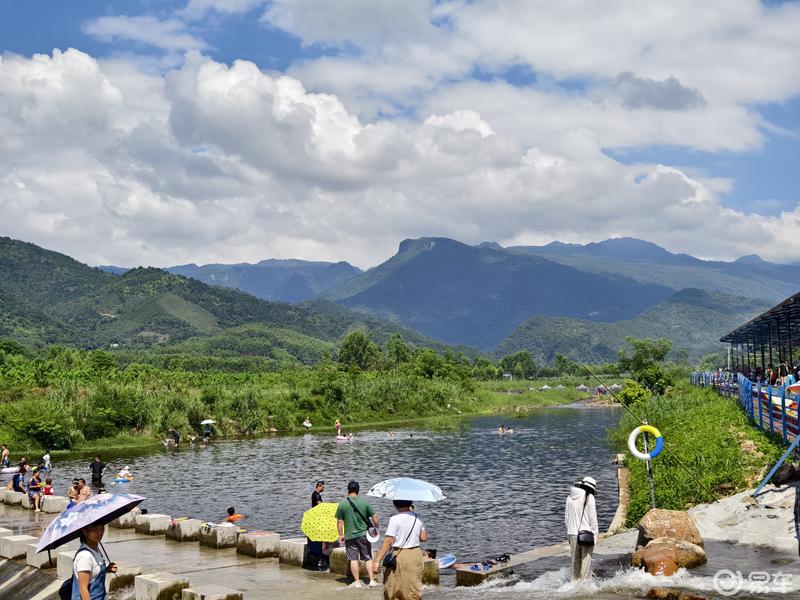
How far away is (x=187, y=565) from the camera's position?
64.6 ft

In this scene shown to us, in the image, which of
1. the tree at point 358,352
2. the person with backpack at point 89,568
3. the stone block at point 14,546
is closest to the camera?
the person with backpack at point 89,568

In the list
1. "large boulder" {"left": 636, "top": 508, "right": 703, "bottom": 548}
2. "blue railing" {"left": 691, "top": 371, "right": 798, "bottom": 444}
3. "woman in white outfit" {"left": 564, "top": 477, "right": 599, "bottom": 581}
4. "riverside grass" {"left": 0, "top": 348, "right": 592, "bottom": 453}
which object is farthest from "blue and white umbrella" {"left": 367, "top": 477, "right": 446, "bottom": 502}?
"riverside grass" {"left": 0, "top": 348, "right": 592, "bottom": 453}

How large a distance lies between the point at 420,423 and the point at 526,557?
226 feet

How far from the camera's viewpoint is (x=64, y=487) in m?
42.3

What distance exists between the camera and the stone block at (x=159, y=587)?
15.8m

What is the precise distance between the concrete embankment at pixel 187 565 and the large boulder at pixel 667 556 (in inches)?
197

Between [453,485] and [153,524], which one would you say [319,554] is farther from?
[453,485]

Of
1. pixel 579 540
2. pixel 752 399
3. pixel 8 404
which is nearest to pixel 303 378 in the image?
pixel 8 404

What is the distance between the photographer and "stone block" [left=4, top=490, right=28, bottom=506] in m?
32.0

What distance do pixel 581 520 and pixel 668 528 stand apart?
3.83 meters

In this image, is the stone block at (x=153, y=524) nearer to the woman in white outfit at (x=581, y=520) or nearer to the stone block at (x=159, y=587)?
the stone block at (x=159, y=587)

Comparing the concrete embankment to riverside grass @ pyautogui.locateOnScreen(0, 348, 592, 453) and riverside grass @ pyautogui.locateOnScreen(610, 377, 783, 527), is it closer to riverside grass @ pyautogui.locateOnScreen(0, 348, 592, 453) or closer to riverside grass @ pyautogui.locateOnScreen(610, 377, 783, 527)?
riverside grass @ pyautogui.locateOnScreen(610, 377, 783, 527)

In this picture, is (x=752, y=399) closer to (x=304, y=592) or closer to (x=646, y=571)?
(x=646, y=571)

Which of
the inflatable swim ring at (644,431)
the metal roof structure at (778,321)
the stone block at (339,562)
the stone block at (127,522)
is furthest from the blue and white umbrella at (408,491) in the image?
the metal roof structure at (778,321)
